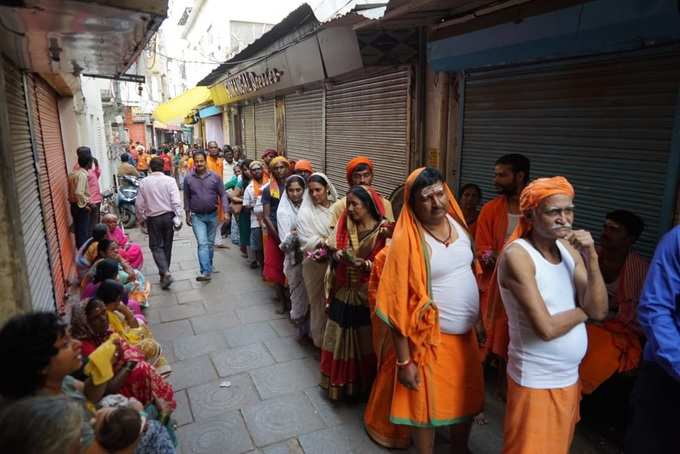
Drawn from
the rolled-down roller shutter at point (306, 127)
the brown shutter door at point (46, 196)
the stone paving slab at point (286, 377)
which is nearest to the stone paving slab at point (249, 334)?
the stone paving slab at point (286, 377)

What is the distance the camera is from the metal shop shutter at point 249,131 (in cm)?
1327

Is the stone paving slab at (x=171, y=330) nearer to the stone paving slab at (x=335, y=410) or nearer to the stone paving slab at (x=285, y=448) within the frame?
the stone paving slab at (x=335, y=410)

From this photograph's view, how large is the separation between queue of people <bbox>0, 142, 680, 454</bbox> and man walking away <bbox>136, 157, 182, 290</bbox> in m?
2.43

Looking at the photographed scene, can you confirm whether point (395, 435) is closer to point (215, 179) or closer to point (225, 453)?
point (225, 453)

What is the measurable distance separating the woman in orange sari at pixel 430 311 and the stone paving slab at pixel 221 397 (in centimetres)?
154

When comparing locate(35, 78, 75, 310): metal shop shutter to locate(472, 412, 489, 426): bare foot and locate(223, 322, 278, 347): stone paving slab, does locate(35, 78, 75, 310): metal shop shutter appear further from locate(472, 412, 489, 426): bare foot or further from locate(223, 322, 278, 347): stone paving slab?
locate(472, 412, 489, 426): bare foot

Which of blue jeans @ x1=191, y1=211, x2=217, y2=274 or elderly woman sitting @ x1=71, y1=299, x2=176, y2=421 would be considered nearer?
elderly woman sitting @ x1=71, y1=299, x2=176, y2=421

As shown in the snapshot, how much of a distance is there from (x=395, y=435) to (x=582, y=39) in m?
2.90

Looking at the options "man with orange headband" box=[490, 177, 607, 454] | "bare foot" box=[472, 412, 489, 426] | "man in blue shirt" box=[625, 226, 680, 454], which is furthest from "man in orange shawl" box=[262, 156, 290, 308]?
"man in blue shirt" box=[625, 226, 680, 454]

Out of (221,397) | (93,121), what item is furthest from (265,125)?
(221,397)

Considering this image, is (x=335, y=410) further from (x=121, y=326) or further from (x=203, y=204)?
(x=203, y=204)

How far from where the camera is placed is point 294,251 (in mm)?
4559

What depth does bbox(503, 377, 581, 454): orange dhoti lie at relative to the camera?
2.13m

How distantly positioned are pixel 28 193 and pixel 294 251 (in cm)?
277
